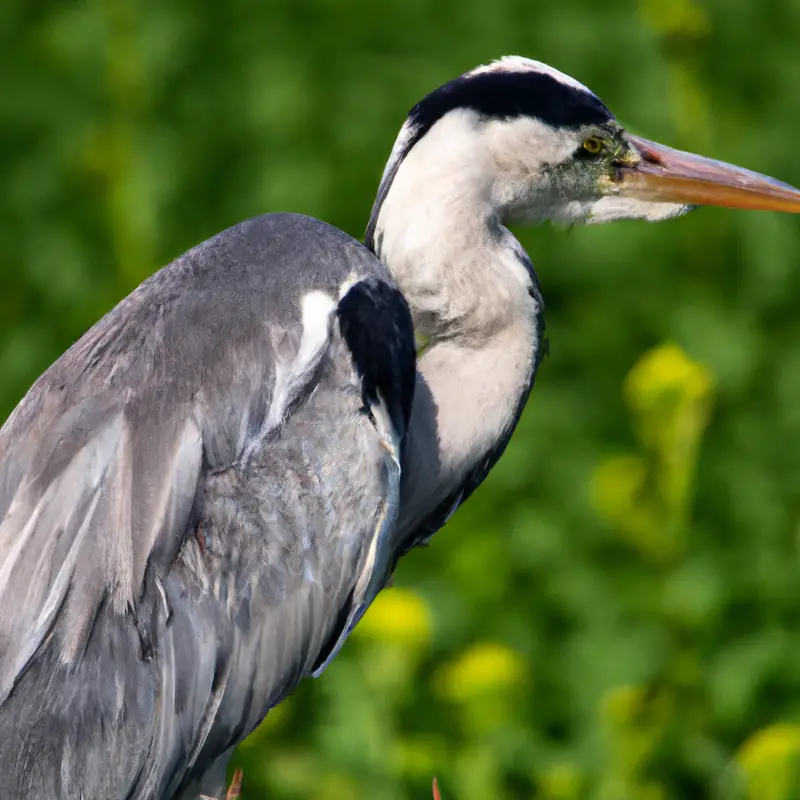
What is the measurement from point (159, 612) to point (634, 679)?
2.17m

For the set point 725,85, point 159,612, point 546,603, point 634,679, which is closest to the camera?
point 159,612

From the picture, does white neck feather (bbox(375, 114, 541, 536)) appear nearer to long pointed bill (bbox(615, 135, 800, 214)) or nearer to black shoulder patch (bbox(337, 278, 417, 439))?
black shoulder patch (bbox(337, 278, 417, 439))

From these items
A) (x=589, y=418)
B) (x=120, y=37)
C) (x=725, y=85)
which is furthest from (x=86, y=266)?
(x=725, y=85)

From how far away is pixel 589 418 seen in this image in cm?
549

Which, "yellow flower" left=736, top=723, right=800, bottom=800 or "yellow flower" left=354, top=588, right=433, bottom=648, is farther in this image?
"yellow flower" left=736, top=723, right=800, bottom=800

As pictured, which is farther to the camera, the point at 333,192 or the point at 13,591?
the point at 333,192

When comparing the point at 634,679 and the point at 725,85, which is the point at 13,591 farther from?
the point at 725,85

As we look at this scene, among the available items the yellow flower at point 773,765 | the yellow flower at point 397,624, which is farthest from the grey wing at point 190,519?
the yellow flower at point 773,765

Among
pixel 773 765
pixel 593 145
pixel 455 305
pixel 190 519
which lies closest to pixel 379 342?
pixel 455 305

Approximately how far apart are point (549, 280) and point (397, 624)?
2.22 m

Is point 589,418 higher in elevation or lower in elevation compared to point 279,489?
lower

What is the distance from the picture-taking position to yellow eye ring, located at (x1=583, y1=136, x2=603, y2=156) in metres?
3.19

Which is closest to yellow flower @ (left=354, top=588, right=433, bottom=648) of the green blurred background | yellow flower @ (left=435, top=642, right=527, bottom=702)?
yellow flower @ (left=435, top=642, right=527, bottom=702)

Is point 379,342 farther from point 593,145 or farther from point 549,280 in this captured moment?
point 549,280
